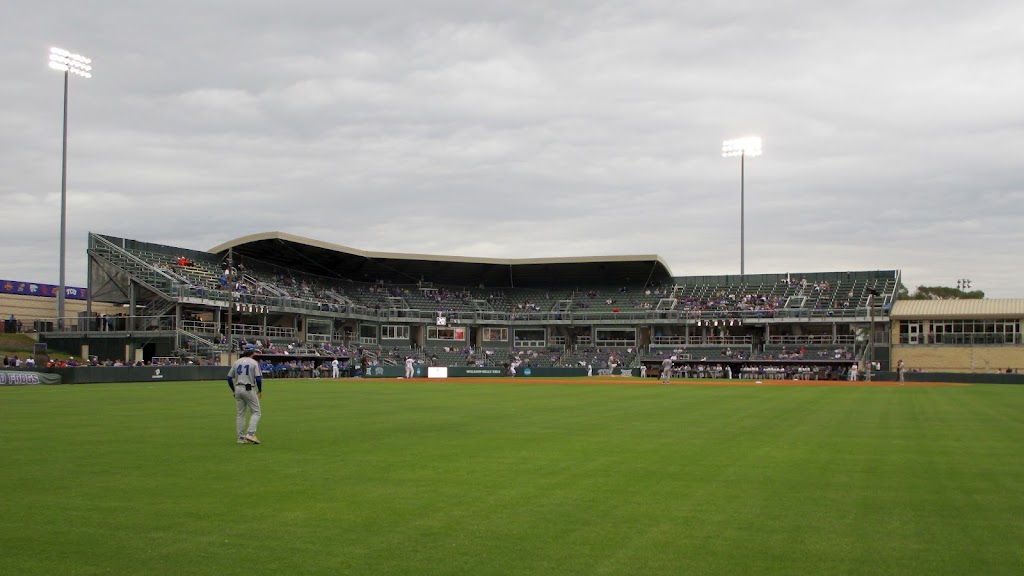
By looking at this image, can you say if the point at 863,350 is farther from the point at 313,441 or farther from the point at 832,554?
the point at 832,554

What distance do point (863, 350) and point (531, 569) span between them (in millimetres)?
75472

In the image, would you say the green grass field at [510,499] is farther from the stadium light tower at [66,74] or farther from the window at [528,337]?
the window at [528,337]

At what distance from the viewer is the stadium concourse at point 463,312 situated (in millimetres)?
66750

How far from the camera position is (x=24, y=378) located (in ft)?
137

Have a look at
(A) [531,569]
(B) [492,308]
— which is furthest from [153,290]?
(A) [531,569]

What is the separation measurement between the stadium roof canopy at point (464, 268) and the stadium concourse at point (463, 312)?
8.2 inches

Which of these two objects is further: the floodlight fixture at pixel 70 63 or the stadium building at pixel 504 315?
the stadium building at pixel 504 315

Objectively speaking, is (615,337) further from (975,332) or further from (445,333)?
(975,332)

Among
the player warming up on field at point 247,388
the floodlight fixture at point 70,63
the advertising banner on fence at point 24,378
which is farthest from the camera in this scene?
the floodlight fixture at point 70,63

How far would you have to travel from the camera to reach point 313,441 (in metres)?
16.4

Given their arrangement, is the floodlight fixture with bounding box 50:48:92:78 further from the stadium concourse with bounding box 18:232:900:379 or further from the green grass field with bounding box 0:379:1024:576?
the green grass field with bounding box 0:379:1024:576

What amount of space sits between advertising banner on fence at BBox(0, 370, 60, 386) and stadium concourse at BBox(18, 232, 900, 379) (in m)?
16.2

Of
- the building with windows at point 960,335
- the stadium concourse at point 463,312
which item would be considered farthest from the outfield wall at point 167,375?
the building with windows at point 960,335

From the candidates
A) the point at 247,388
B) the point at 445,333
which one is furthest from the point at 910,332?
the point at 247,388
